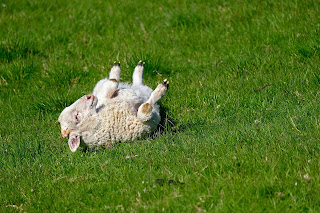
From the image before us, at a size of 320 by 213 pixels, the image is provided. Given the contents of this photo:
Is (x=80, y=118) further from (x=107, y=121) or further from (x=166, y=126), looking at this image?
(x=166, y=126)

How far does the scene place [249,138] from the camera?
561 centimetres

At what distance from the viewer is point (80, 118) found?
6512 mm

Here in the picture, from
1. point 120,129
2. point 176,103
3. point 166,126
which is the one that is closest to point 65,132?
point 120,129

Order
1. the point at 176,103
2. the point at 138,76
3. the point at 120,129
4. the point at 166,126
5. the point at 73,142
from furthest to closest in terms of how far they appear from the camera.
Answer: the point at 138,76
the point at 176,103
the point at 166,126
the point at 120,129
the point at 73,142

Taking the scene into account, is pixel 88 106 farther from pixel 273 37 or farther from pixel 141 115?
pixel 273 37

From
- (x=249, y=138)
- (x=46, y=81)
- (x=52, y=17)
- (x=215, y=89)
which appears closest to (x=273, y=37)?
(x=215, y=89)

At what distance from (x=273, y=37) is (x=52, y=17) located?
5200 mm

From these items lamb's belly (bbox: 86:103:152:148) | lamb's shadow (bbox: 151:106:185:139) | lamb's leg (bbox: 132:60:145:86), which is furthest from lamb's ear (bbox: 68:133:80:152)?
lamb's leg (bbox: 132:60:145:86)

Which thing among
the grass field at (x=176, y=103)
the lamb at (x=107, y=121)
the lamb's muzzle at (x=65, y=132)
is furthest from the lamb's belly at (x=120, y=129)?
the lamb's muzzle at (x=65, y=132)

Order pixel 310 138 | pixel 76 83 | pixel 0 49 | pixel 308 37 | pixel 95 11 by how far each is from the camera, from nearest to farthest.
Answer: pixel 310 138 < pixel 308 37 < pixel 76 83 < pixel 0 49 < pixel 95 11

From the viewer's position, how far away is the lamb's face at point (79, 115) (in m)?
6.46

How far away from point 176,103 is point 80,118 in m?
1.63

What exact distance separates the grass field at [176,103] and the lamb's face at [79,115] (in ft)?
0.99

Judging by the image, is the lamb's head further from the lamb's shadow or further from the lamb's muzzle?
the lamb's shadow
